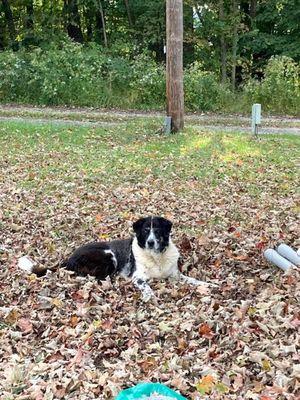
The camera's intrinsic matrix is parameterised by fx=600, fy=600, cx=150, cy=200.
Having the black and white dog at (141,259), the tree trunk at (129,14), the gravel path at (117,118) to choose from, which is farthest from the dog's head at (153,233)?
the tree trunk at (129,14)

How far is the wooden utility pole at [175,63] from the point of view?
53.5 ft

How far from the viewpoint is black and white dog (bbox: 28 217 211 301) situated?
258 inches

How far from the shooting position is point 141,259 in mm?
6645

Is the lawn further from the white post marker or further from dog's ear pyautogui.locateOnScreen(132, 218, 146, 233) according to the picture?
the white post marker

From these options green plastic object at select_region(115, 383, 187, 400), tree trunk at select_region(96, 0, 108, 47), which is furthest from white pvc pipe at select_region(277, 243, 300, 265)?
tree trunk at select_region(96, 0, 108, 47)

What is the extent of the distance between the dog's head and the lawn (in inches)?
17.9

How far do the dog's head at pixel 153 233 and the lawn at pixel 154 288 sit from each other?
454 millimetres

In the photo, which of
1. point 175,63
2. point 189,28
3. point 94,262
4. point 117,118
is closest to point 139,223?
point 94,262

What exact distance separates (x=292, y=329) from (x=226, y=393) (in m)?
1.05

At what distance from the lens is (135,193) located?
419 inches

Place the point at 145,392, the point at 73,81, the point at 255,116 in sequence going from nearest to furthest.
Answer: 1. the point at 145,392
2. the point at 255,116
3. the point at 73,81

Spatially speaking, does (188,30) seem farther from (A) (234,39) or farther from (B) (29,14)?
(B) (29,14)

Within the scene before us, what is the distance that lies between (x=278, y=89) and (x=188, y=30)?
23.6ft

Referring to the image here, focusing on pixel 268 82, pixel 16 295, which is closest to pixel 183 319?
pixel 16 295
